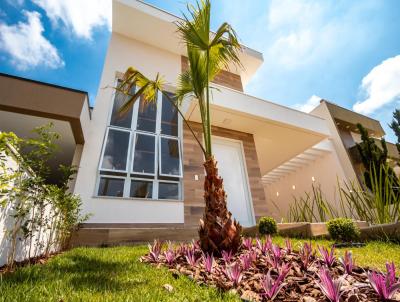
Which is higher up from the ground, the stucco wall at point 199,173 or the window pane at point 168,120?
the window pane at point 168,120

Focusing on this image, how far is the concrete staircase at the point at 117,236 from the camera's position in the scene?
4.30m

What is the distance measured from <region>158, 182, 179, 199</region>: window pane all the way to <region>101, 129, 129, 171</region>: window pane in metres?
1.21

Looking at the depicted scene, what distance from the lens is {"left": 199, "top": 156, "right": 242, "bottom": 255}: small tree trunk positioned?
2568 millimetres

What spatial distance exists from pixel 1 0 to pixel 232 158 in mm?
8279

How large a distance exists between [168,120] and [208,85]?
Result: 407cm

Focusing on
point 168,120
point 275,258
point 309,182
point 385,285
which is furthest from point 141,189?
point 309,182

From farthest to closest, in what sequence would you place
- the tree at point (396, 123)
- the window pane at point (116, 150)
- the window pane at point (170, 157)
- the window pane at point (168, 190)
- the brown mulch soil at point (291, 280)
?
the tree at point (396, 123) → the window pane at point (170, 157) → the window pane at point (168, 190) → the window pane at point (116, 150) → the brown mulch soil at point (291, 280)

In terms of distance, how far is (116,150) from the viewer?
5.96 m

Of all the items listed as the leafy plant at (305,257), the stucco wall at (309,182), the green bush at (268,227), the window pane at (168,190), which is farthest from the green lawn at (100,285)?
the stucco wall at (309,182)

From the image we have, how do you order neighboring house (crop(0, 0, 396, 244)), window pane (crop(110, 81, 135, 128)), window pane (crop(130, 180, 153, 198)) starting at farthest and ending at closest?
window pane (crop(110, 81, 135, 128)) → window pane (crop(130, 180, 153, 198)) → neighboring house (crop(0, 0, 396, 244))

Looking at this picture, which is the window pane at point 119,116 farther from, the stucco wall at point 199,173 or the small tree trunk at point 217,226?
the small tree trunk at point 217,226

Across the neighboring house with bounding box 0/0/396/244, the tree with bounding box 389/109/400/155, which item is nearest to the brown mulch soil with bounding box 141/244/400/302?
the neighboring house with bounding box 0/0/396/244

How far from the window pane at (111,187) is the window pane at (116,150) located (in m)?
0.34

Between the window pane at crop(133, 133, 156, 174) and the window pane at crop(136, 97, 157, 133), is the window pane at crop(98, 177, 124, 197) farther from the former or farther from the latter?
the window pane at crop(136, 97, 157, 133)
